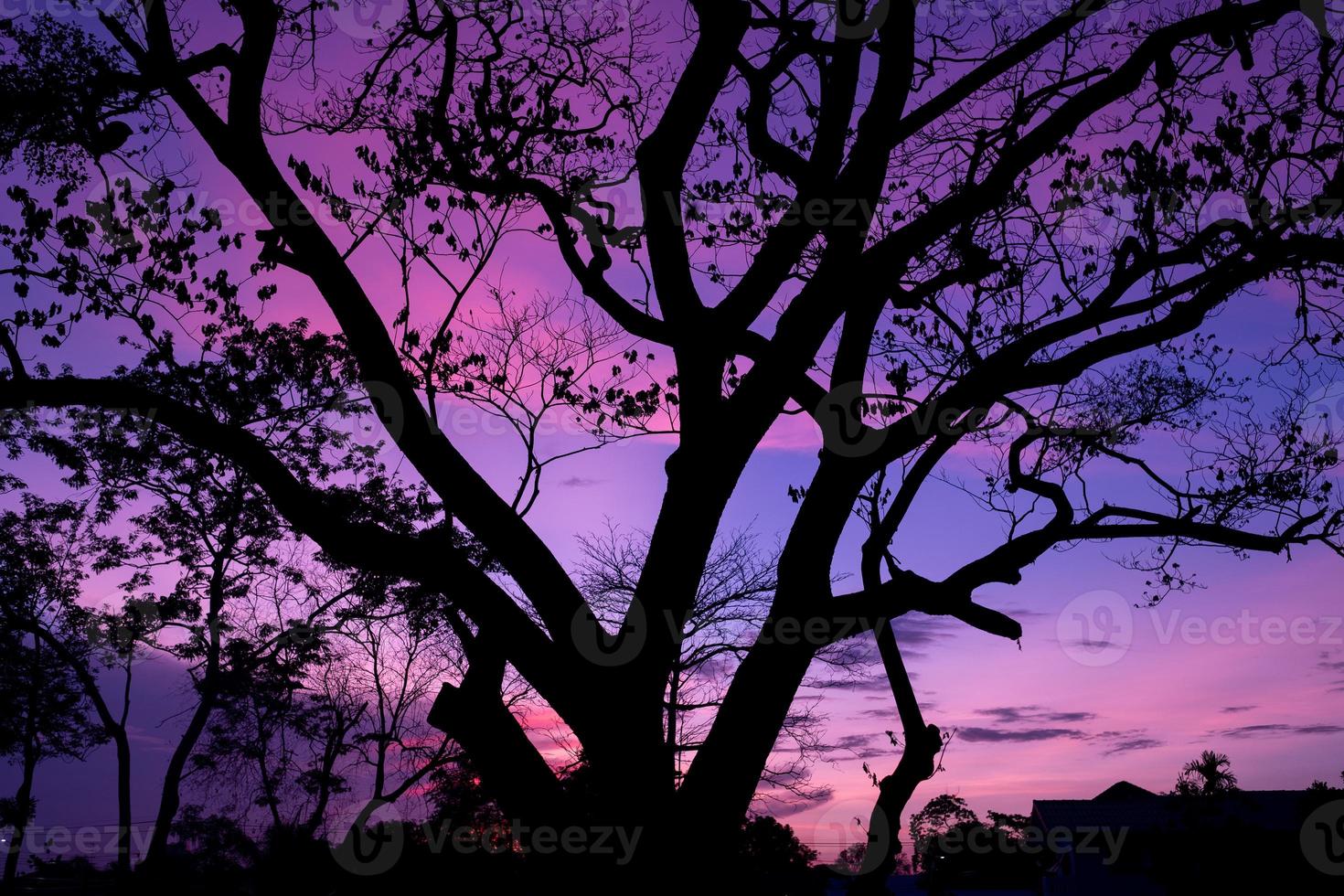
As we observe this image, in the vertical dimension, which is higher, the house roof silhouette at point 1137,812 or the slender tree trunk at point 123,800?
the slender tree trunk at point 123,800

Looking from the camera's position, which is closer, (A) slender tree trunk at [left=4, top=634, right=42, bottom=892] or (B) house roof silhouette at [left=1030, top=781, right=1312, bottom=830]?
(A) slender tree trunk at [left=4, top=634, right=42, bottom=892]

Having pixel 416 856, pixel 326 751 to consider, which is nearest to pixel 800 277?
pixel 416 856

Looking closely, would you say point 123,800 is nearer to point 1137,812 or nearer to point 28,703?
point 28,703

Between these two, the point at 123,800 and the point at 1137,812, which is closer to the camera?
the point at 123,800

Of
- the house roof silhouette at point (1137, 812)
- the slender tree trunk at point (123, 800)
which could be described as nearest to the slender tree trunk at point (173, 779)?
the slender tree trunk at point (123, 800)

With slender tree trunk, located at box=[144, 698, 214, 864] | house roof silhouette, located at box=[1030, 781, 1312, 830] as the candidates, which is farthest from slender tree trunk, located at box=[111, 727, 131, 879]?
house roof silhouette, located at box=[1030, 781, 1312, 830]

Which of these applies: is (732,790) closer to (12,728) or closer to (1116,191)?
(1116,191)

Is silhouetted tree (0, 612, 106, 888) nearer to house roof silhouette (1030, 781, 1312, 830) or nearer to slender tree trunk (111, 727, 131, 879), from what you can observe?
slender tree trunk (111, 727, 131, 879)

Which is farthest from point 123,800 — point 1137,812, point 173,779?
point 1137,812

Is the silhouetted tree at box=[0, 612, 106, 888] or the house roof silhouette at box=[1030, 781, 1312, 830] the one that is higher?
the silhouetted tree at box=[0, 612, 106, 888]

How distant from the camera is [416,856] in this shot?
1343 centimetres

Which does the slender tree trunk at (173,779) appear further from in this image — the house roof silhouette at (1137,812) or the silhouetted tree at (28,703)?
the house roof silhouette at (1137,812)

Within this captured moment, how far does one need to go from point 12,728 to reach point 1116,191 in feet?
79.8

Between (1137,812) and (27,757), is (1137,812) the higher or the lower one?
the lower one
